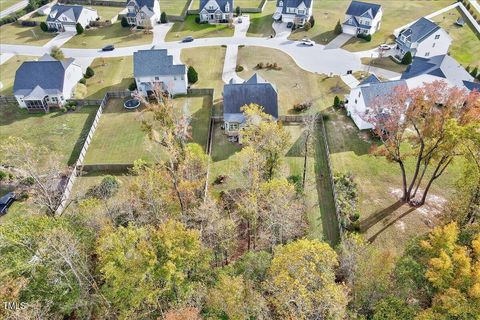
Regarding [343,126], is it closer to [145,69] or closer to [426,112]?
[426,112]

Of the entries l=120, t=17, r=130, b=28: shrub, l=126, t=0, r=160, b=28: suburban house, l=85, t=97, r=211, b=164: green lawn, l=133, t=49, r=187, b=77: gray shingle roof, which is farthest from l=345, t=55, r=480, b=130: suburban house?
l=120, t=17, r=130, b=28: shrub

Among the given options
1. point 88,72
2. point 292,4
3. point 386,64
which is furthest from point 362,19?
point 88,72

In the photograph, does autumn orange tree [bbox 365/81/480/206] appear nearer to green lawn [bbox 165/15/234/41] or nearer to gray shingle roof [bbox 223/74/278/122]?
gray shingle roof [bbox 223/74/278/122]

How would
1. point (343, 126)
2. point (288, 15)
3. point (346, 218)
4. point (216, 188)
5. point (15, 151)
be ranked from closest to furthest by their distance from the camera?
1. point (15, 151)
2. point (346, 218)
3. point (216, 188)
4. point (343, 126)
5. point (288, 15)

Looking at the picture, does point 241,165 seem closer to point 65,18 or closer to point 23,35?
point 65,18

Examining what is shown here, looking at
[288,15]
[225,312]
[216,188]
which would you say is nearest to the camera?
[225,312]

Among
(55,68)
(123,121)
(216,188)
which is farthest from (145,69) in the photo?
(216,188)

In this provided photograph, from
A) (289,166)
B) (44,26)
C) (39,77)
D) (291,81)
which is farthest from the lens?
(44,26)
